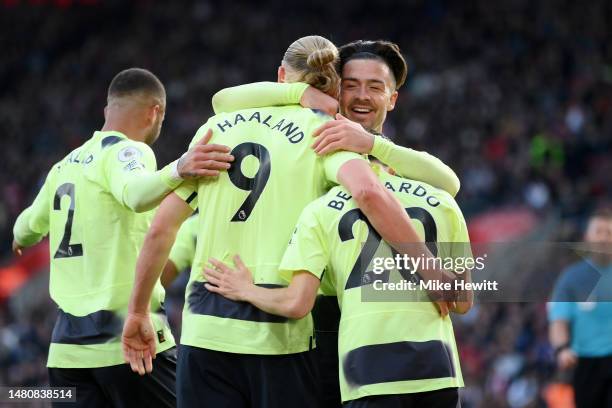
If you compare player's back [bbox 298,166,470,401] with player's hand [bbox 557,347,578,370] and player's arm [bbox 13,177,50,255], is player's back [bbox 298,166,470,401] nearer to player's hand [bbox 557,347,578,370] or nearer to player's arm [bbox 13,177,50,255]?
player's arm [bbox 13,177,50,255]

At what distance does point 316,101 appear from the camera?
4730 mm

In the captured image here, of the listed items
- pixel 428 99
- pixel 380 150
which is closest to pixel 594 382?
pixel 380 150

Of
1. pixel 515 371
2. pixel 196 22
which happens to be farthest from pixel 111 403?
pixel 196 22

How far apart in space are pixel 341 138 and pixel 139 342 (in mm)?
1441

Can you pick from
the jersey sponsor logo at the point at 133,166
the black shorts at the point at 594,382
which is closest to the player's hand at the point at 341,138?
the jersey sponsor logo at the point at 133,166

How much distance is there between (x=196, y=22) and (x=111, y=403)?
20.6 meters

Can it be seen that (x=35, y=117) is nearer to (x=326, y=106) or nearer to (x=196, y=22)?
(x=196, y=22)

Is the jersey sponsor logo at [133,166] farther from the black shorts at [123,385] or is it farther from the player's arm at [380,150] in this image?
the player's arm at [380,150]

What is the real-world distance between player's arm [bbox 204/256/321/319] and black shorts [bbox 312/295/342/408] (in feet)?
1.48

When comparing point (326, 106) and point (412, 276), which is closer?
point (412, 276)

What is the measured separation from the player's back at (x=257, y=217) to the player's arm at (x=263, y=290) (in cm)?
4

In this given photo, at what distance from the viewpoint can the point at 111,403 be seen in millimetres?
5660

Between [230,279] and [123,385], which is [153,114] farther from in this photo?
[230,279]

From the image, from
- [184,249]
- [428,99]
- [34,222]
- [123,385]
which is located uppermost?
[428,99]
